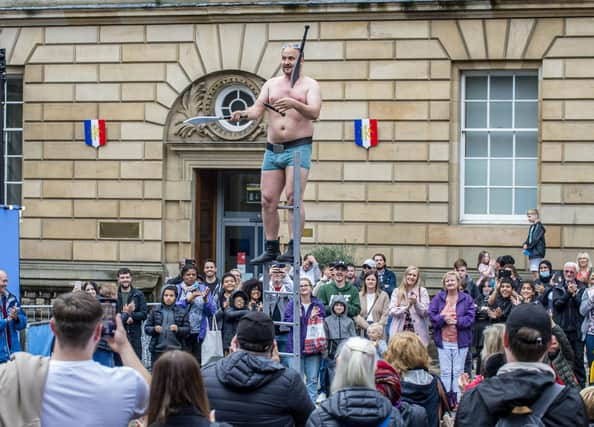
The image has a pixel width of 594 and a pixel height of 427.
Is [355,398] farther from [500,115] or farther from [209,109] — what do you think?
[209,109]

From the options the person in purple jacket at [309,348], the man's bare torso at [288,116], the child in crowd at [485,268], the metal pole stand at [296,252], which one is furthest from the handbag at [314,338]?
the child in crowd at [485,268]

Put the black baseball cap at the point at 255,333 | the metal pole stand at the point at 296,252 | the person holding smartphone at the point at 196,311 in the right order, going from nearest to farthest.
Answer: the black baseball cap at the point at 255,333, the metal pole stand at the point at 296,252, the person holding smartphone at the point at 196,311

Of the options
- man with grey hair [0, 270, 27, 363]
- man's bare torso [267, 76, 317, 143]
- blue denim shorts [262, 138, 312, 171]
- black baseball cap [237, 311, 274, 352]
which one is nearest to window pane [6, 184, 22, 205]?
man with grey hair [0, 270, 27, 363]

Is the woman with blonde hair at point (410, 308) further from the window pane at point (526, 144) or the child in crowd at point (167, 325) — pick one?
the window pane at point (526, 144)

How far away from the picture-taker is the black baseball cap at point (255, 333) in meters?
5.61

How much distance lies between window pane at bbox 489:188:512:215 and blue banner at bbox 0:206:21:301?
322 inches

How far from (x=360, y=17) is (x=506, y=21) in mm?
2413

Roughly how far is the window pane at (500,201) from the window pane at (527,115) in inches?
44.3

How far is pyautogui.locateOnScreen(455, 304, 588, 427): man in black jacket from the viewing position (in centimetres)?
480

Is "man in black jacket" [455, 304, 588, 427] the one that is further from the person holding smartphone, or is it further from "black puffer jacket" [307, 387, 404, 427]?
the person holding smartphone

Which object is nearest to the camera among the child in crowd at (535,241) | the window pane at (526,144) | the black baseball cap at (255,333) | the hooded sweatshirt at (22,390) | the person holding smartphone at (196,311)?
the hooded sweatshirt at (22,390)

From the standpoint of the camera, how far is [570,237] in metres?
18.4

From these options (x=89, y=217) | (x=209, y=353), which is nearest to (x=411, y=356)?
(x=209, y=353)

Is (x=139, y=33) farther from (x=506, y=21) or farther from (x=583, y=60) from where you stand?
(x=583, y=60)
